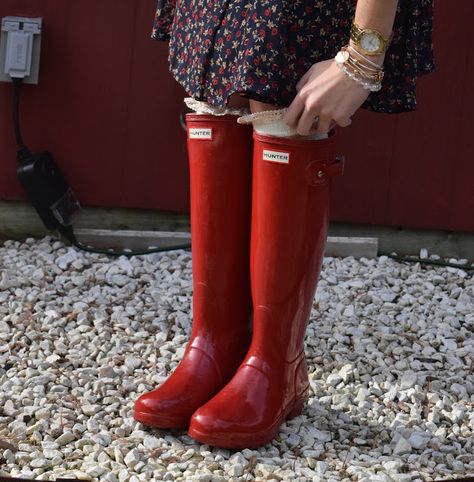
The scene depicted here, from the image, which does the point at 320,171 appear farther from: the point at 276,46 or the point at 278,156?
the point at 276,46

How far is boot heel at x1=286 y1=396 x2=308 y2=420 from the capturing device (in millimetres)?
2147

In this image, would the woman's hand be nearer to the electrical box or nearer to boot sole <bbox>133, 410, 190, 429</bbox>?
boot sole <bbox>133, 410, 190, 429</bbox>

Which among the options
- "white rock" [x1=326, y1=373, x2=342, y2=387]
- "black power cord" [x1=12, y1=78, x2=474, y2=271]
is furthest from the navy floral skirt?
"black power cord" [x1=12, y1=78, x2=474, y2=271]

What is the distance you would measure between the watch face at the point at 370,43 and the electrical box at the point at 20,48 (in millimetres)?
1973

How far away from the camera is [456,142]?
3562 millimetres

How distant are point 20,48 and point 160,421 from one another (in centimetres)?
177

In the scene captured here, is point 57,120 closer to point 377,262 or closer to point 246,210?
point 377,262

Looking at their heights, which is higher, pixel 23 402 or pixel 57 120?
pixel 57 120

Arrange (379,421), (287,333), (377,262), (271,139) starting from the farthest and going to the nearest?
(377,262), (379,421), (287,333), (271,139)

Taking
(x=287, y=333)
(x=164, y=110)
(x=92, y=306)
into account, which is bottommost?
(x=92, y=306)

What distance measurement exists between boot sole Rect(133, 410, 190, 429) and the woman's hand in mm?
662

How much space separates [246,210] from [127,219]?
1.68 meters

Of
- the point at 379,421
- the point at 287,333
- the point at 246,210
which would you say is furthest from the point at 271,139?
the point at 379,421

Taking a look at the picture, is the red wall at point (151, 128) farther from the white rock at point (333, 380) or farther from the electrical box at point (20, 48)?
the white rock at point (333, 380)
